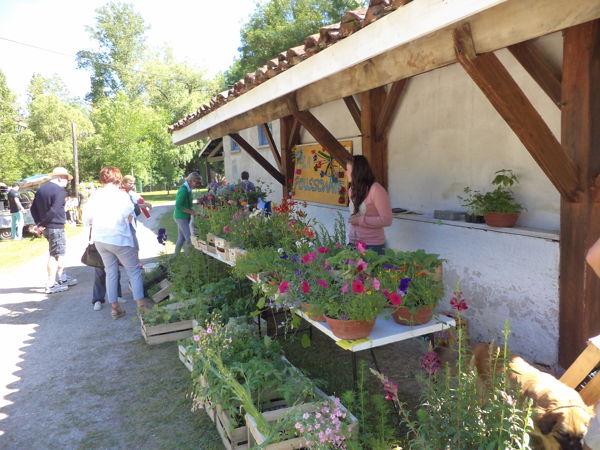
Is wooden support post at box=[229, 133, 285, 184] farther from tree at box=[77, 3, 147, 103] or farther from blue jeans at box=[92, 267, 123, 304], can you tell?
tree at box=[77, 3, 147, 103]

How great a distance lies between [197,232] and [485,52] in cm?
407

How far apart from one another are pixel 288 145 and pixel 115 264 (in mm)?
3670

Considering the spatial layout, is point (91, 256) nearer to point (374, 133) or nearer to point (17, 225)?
point (374, 133)

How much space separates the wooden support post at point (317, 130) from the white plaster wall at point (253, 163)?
114 inches

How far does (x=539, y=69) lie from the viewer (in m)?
3.21

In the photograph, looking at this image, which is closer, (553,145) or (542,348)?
(553,145)

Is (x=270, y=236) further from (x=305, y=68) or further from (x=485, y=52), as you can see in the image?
(x=485, y=52)

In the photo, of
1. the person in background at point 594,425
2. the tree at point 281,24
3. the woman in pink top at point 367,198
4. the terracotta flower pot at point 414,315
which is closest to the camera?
the person in background at point 594,425

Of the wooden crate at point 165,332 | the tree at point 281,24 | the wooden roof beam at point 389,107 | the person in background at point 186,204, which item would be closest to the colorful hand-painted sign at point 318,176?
the wooden roof beam at point 389,107

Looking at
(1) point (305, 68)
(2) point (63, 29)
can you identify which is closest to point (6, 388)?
(1) point (305, 68)

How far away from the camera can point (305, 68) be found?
3.18 m

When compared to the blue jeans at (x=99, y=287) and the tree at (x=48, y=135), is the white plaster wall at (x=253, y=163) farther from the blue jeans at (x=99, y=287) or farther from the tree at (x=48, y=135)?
the tree at (x=48, y=135)

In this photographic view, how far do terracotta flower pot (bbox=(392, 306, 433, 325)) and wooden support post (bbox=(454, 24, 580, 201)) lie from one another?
126 centimetres

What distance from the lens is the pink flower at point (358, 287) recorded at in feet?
7.91
